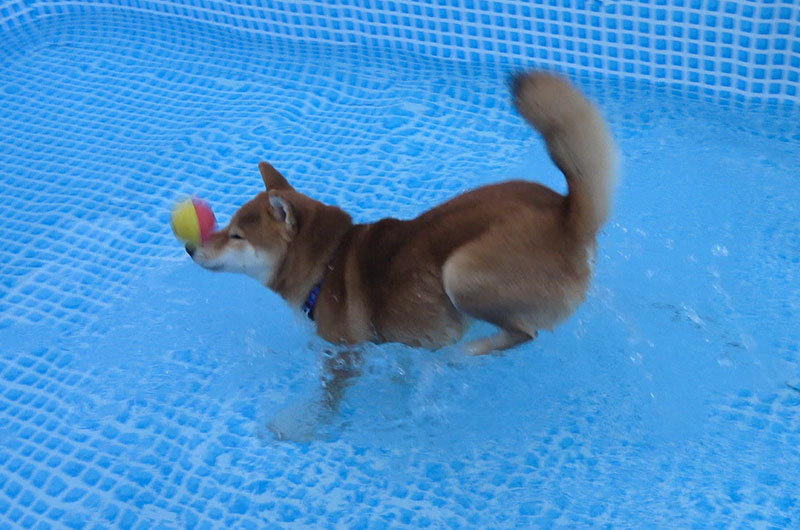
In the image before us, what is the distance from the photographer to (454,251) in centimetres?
248

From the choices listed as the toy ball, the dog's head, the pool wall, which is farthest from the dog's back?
the pool wall

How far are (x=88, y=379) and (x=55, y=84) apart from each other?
91.4 inches

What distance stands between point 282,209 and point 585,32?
230 centimetres

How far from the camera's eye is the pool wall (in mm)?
3955

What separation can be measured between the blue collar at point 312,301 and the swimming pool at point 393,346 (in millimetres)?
192

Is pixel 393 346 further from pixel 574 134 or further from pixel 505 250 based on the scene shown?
pixel 574 134

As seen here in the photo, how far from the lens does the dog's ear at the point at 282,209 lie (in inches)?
102

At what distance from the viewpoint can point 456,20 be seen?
450 cm

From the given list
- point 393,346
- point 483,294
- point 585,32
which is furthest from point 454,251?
point 585,32

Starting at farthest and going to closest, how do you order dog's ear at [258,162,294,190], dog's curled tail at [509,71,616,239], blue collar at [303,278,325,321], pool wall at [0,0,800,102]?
pool wall at [0,0,800,102]
dog's ear at [258,162,294,190]
blue collar at [303,278,325,321]
dog's curled tail at [509,71,616,239]

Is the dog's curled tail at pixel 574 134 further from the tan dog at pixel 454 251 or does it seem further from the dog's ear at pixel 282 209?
the dog's ear at pixel 282 209

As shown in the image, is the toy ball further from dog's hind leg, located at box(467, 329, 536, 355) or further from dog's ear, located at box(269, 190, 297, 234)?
dog's hind leg, located at box(467, 329, 536, 355)

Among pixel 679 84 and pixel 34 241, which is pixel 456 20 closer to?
pixel 679 84

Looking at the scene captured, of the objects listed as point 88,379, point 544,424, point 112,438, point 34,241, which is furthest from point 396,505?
point 34,241
